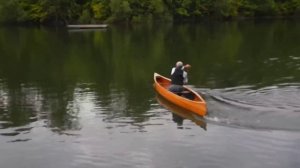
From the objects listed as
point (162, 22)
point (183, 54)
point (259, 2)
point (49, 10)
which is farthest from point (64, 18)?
point (183, 54)

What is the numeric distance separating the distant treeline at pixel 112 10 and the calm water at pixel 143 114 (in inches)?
2155

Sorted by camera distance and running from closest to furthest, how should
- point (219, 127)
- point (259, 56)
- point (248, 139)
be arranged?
point (248, 139) < point (219, 127) < point (259, 56)

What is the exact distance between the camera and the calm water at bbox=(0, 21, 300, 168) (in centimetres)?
2014

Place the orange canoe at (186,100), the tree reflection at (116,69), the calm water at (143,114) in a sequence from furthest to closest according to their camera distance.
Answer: the tree reflection at (116,69) → the orange canoe at (186,100) → the calm water at (143,114)

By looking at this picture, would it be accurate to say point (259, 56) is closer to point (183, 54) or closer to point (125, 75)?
point (183, 54)

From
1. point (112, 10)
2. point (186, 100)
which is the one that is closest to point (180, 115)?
point (186, 100)

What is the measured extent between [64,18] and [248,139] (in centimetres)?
8789

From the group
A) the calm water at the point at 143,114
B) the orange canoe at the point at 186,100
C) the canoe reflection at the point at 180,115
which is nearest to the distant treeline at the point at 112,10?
the calm water at the point at 143,114

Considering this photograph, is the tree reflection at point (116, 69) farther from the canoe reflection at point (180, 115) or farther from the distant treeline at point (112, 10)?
the distant treeline at point (112, 10)

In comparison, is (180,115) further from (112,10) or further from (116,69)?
(112,10)

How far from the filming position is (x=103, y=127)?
24375mm

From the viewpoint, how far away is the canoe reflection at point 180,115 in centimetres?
2470

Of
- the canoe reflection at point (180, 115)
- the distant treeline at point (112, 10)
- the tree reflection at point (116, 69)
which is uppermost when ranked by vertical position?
the distant treeline at point (112, 10)

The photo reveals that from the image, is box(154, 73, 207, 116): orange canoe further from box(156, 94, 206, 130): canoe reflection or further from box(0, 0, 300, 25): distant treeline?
box(0, 0, 300, 25): distant treeline
